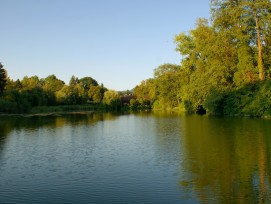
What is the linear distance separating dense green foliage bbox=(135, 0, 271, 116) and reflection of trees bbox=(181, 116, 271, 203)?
2412 centimetres

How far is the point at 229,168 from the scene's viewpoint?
15.0 meters

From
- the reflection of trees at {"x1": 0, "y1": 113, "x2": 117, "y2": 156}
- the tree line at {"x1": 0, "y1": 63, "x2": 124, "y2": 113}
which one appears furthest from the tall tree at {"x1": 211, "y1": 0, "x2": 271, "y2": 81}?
the tree line at {"x1": 0, "y1": 63, "x2": 124, "y2": 113}

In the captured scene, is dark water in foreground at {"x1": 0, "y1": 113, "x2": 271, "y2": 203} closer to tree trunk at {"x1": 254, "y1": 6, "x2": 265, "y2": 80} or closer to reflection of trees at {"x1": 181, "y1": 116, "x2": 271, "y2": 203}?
reflection of trees at {"x1": 181, "y1": 116, "x2": 271, "y2": 203}

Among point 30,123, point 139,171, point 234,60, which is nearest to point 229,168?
point 139,171

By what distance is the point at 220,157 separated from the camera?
57.5 feet

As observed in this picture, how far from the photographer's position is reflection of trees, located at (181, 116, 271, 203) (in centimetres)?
1114

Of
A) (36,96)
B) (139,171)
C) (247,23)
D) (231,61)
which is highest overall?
(247,23)

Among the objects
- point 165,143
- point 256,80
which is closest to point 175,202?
point 165,143

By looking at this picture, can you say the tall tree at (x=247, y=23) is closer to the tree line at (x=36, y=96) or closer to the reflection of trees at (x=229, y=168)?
the reflection of trees at (x=229, y=168)

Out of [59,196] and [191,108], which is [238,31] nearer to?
[191,108]

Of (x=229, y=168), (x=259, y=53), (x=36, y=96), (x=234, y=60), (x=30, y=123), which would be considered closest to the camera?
(x=229, y=168)

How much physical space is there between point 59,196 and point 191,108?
56.2 meters

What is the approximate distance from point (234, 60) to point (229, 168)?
3991 cm

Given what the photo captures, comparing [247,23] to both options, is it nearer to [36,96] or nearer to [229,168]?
[229,168]
